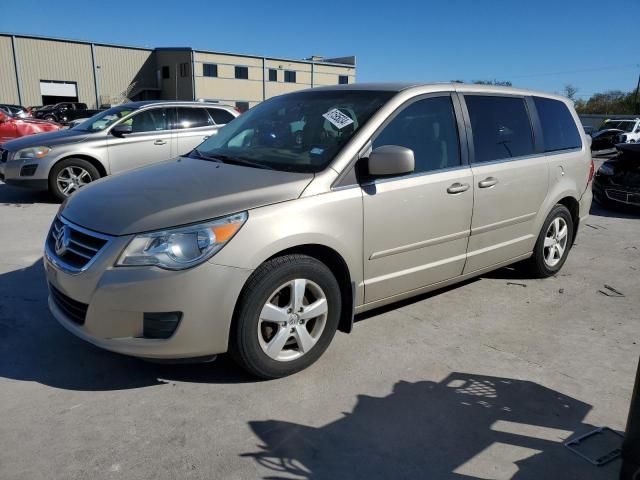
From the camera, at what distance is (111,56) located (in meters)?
50.6

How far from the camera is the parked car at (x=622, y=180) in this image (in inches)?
331

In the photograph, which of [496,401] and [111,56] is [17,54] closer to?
[111,56]

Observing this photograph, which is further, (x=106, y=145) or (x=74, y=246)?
(x=106, y=145)

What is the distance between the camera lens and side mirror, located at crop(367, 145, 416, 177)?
3104 millimetres

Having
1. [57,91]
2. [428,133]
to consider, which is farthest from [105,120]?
[57,91]

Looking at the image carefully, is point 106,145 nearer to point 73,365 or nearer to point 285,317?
point 73,365

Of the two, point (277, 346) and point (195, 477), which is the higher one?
point (277, 346)

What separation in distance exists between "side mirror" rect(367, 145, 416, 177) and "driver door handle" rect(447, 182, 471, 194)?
65 centimetres

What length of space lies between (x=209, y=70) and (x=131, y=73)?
8172 mm

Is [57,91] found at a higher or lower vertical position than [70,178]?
higher

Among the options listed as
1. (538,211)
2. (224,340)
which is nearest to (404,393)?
(224,340)

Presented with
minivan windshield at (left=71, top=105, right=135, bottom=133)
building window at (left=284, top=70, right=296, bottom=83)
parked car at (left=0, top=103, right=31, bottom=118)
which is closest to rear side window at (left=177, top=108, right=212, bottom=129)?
minivan windshield at (left=71, top=105, right=135, bottom=133)

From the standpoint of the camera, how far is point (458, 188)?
3.72 meters

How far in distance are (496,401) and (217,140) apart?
9.32 ft
